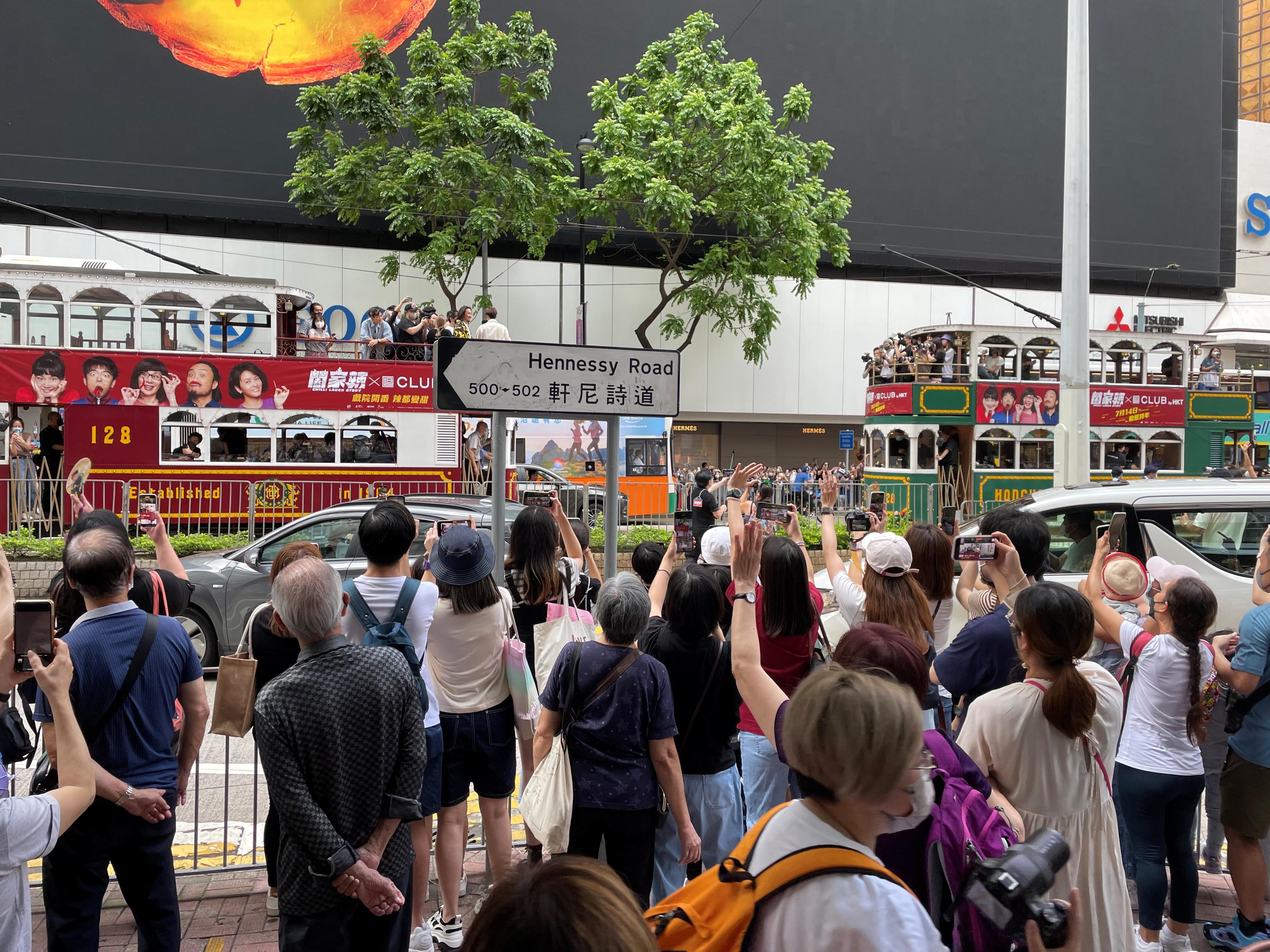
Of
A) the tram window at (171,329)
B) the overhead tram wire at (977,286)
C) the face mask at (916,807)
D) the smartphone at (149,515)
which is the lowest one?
the face mask at (916,807)

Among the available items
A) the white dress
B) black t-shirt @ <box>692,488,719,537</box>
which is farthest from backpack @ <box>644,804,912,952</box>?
black t-shirt @ <box>692,488,719,537</box>

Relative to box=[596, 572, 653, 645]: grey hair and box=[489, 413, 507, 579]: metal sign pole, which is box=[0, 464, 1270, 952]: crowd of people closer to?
box=[596, 572, 653, 645]: grey hair

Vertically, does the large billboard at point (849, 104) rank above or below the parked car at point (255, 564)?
above

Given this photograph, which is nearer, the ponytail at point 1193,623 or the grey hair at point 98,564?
the grey hair at point 98,564

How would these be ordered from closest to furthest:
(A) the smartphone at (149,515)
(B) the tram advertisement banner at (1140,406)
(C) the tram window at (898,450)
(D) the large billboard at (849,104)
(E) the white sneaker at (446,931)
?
(E) the white sneaker at (446,931)
(A) the smartphone at (149,515)
(C) the tram window at (898,450)
(B) the tram advertisement banner at (1140,406)
(D) the large billboard at (849,104)

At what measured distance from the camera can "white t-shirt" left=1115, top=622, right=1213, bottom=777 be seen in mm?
3916

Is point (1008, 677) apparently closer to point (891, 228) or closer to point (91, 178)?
point (91, 178)

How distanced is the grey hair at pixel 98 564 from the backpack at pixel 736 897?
2491 millimetres

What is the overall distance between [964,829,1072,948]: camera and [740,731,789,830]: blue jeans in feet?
7.02

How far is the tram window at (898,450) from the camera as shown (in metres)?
20.8

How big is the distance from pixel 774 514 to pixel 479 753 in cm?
229

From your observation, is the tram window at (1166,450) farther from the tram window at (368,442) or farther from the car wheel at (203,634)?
the car wheel at (203,634)

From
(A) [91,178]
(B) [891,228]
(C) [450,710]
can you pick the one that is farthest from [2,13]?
(C) [450,710]

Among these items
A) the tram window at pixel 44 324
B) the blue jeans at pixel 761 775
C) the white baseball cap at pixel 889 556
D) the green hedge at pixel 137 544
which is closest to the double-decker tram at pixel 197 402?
the tram window at pixel 44 324
